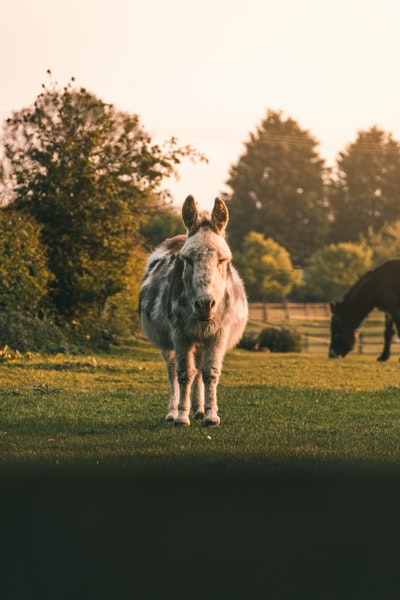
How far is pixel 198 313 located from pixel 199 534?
3.80 meters

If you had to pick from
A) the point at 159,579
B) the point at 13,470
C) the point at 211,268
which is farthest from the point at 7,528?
the point at 211,268

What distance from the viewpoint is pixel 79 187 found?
81.3 ft

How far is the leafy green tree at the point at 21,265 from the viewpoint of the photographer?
21.6 metres

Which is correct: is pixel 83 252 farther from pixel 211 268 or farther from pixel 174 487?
pixel 174 487

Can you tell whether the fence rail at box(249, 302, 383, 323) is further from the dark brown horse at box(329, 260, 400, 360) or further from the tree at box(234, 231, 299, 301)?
the dark brown horse at box(329, 260, 400, 360)

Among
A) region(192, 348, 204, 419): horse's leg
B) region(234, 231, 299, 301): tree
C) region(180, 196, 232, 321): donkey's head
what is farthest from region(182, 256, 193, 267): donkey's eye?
region(234, 231, 299, 301): tree

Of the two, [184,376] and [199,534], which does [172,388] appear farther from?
[199,534]

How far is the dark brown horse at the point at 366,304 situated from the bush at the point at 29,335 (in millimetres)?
7303

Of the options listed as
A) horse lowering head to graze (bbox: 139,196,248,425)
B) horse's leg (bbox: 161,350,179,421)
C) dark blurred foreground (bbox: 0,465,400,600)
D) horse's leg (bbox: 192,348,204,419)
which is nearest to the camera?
dark blurred foreground (bbox: 0,465,400,600)

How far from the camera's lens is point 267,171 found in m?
80.0

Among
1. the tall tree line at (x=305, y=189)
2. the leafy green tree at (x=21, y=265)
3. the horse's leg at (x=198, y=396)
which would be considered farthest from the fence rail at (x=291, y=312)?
the horse's leg at (x=198, y=396)

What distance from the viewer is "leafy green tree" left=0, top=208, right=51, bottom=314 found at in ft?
70.7

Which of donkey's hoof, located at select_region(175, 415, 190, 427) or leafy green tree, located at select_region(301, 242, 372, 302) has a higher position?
leafy green tree, located at select_region(301, 242, 372, 302)

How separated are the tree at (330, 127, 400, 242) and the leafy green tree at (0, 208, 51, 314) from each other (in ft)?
197
